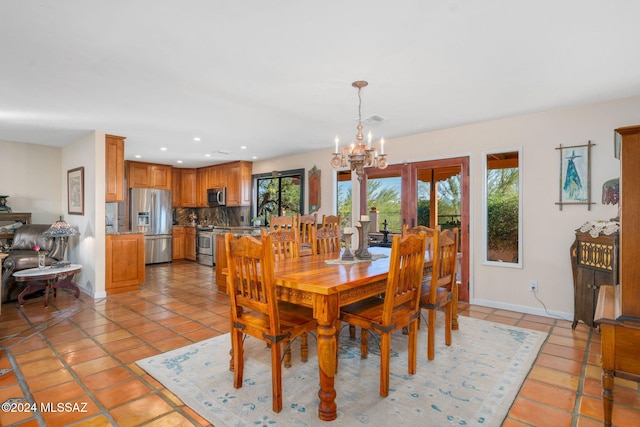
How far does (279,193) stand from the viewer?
685 centimetres

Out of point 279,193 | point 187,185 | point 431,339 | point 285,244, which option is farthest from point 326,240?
point 187,185

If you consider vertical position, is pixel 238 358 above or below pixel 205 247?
below

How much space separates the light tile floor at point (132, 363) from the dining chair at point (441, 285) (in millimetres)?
665

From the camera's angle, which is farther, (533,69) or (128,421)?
(533,69)

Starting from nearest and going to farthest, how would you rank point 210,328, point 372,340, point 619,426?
1. point 619,426
2. point 372,340
3. point 210,328

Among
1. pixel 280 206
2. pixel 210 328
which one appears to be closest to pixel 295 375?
pixel 210 328

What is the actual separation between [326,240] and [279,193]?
338 centimetres

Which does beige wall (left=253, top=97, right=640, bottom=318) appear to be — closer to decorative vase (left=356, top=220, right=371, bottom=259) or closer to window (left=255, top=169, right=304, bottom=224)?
decorative vase (left=356, top=220, right=371, bottom=259)

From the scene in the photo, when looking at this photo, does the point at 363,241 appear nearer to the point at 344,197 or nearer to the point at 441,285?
the point at 441,285

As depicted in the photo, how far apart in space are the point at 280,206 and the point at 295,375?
15.4 feet

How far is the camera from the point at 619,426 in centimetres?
181

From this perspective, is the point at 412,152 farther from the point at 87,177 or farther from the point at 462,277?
the point at 87,177

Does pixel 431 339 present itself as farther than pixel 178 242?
No

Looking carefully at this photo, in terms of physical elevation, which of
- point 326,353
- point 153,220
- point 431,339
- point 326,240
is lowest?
point 431,339
